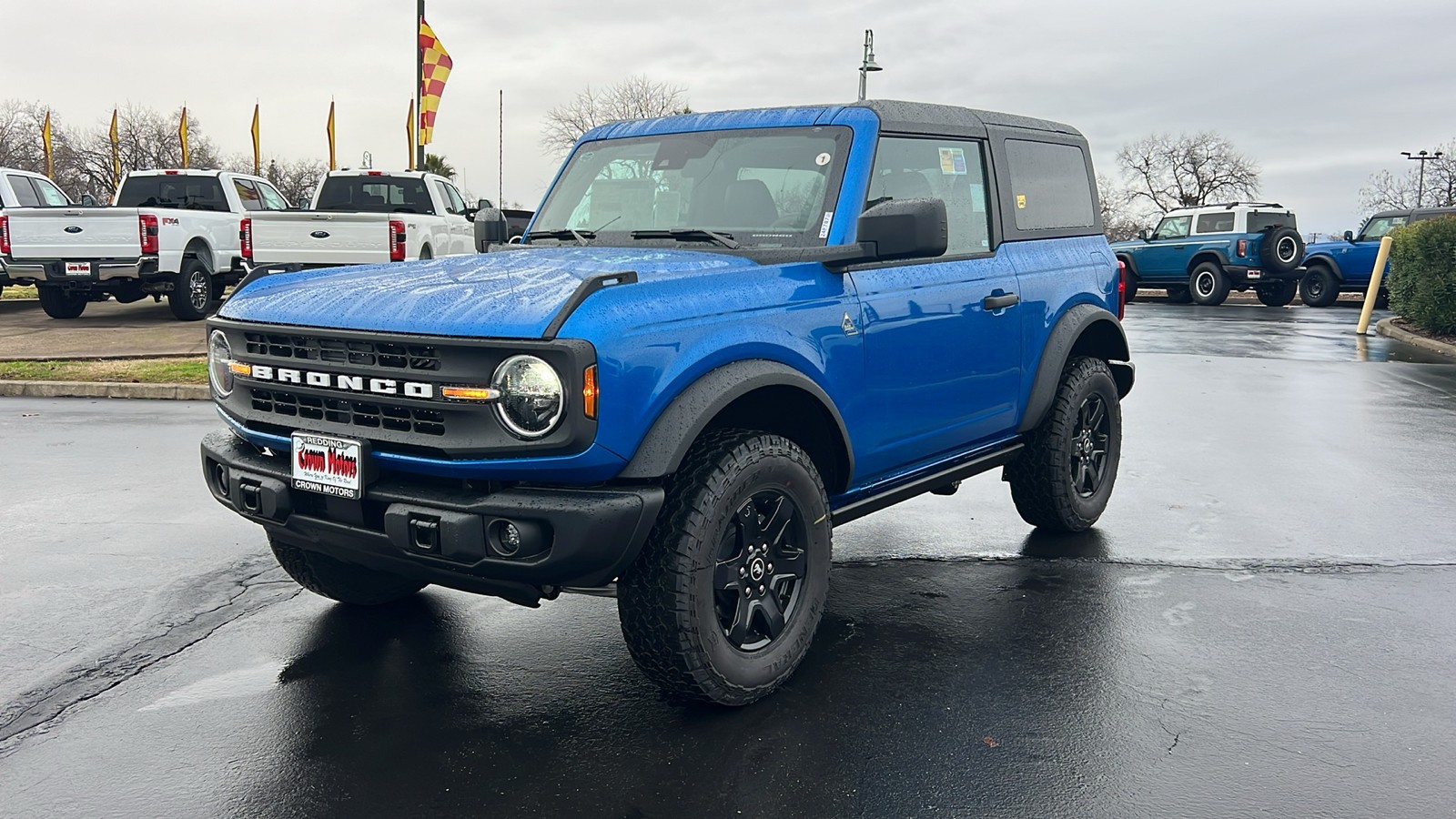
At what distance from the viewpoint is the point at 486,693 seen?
4.02 metres

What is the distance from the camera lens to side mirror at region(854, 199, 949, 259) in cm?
405

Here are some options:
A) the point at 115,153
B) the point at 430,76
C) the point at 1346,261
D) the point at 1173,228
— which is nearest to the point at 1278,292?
the point at 1346,261

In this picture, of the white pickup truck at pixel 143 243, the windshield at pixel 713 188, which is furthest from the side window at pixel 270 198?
the windshield at pixel 713 188

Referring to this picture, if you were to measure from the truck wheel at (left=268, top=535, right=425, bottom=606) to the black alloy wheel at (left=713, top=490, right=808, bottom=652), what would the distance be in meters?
1.35

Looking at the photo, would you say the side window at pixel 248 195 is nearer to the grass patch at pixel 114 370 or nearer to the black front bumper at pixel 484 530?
the grass patch at pixel 114 370

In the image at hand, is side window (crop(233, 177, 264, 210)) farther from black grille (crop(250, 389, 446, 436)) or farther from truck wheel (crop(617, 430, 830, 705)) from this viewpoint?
truck wheel (crop(617, 430, 830, 705))

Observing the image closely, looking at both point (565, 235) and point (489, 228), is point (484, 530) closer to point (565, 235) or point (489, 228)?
point (565, 235)

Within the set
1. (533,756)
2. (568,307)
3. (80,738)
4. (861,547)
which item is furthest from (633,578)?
(861,547)

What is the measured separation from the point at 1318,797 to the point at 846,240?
2.30 m

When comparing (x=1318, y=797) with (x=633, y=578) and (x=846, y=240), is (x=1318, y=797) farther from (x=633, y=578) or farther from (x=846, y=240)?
(x=846, y=240)

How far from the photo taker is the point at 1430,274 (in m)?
16.8

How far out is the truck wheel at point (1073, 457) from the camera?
571cm

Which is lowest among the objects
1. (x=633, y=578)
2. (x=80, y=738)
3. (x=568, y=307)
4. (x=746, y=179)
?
(x=80, y=738)

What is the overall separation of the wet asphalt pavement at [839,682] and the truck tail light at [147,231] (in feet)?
31.8
